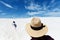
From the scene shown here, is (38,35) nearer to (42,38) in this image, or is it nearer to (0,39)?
(42,38)

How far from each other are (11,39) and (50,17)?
7.94 metres

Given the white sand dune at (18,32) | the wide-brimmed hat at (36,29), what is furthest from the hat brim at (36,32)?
the white sand dune at (18,32)

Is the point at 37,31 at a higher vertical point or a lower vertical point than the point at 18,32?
higher

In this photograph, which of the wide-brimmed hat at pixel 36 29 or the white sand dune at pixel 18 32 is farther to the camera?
the white sand dune at pixel 18 32

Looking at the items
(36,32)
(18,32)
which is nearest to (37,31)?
(36,32)

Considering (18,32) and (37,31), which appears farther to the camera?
(18,32)

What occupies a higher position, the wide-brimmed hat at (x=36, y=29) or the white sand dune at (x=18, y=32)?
the wide-brimmed hat at (x=36, y=29)

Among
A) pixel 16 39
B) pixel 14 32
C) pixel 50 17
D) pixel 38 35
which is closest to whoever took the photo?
pixel 38 35

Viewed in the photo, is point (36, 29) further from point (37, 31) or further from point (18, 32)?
point (18, 32)

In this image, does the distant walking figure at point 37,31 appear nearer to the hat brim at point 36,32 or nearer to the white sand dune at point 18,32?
the hat brim at point 36,32

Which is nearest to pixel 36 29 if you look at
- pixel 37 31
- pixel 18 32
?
pixel 37 31

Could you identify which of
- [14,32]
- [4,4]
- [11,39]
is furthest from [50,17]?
[11,39]

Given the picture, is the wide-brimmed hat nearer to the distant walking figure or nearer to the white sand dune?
the distant walking figure

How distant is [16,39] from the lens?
830 cm
